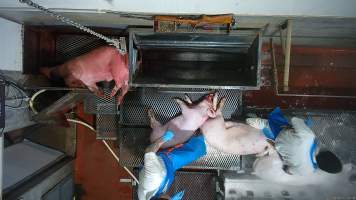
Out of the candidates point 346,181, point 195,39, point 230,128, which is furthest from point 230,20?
point 346,181

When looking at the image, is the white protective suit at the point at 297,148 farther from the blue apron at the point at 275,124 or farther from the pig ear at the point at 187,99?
the pig ear at the point at 187,99

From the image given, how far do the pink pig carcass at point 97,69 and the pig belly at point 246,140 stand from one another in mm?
955

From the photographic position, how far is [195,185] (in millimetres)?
3174

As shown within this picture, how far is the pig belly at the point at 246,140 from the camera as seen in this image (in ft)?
8.15

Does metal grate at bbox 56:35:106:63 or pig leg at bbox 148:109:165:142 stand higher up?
metal grate at bbox 56:35:106:63

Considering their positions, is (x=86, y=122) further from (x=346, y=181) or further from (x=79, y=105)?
(x=346, y=181)

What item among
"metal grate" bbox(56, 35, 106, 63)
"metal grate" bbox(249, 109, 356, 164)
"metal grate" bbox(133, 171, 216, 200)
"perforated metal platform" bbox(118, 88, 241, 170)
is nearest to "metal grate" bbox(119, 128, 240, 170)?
"perforated metal platform" bbox(118, 88, 241, 170)

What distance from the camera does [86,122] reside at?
10.6 ft

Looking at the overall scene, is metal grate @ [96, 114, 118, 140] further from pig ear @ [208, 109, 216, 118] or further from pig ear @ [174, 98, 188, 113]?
pig ear @ [208, 109, 216, 118]

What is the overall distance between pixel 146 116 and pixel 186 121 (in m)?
0.46

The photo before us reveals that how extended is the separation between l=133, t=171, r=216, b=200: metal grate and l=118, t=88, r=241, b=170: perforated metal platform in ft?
1.31

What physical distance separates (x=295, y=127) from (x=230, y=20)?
3.25ft

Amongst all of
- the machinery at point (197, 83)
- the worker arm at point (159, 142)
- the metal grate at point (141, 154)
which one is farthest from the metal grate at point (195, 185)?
the worker arm at point (159, 142)

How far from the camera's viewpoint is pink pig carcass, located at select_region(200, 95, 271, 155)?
2.49 metres
